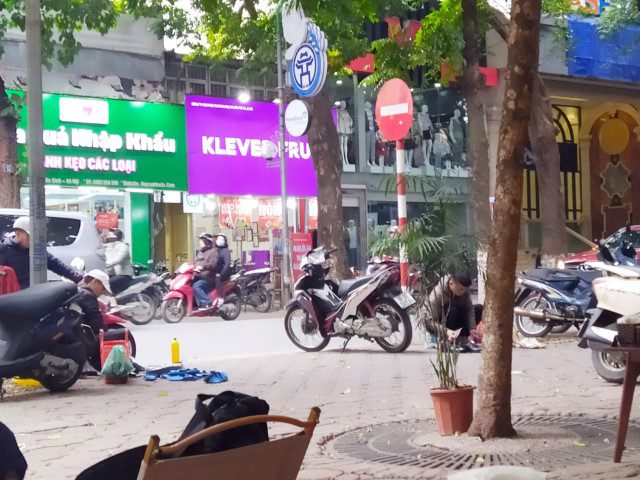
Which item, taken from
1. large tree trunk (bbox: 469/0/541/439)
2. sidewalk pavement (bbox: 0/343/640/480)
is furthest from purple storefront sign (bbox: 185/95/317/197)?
large tree trunk (bbox: 469/0/541/439)

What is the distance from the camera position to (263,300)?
2067 centimetres

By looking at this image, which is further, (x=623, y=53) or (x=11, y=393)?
(x=623, y=53)

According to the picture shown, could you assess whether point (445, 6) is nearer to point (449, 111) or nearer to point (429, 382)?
point (429, 382)

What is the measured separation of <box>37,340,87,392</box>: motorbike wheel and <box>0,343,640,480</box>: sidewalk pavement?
11 cm

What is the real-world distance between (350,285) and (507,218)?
6.54 metres

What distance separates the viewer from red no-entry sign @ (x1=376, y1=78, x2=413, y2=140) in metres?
12.7

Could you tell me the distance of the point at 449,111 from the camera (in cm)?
3027

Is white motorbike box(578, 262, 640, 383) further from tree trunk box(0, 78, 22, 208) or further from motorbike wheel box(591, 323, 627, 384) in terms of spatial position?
tree trunk box(0, 78, 22, 208)

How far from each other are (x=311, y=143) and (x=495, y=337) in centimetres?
1543

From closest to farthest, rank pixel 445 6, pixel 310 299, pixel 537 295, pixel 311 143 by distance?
1. pixel 310 299
2. pixel 537 295
3. pixel 445 6
4. pixel 311 143

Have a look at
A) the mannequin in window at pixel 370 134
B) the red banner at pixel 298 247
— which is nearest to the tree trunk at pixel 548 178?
the red banner at pixel 298 247

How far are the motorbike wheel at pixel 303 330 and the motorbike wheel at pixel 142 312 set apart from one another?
5.42 meters

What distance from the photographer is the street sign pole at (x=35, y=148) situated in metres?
9.77

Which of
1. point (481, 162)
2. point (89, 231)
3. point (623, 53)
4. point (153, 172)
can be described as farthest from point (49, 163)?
point (623, 53)
